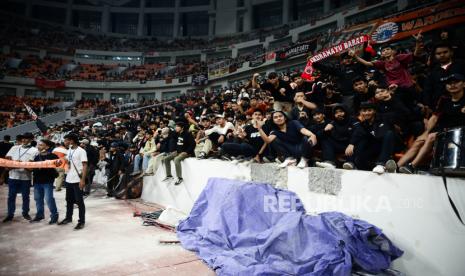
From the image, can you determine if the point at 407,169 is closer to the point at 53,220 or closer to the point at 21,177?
the point at 53,220

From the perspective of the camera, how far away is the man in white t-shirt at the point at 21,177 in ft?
17.6

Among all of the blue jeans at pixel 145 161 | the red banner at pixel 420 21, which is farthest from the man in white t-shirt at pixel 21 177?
the red banner at pixel 420 21

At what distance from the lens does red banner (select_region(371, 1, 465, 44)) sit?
993 centimetres

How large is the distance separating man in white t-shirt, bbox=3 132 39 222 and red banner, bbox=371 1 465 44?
1095 cm

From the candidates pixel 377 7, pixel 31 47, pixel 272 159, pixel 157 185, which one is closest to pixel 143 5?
pixel 31 47

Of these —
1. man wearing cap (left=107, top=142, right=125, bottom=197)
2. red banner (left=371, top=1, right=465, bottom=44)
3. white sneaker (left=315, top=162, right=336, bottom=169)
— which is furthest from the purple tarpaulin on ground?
red banner (left=371, top=1, right=465, bottom=44)

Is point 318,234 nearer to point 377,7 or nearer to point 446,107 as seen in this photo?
point 446,107

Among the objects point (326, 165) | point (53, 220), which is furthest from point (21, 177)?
point (326, 165)

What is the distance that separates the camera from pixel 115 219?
5.71m

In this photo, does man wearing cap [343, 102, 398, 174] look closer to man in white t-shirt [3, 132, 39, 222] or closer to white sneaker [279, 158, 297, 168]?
white sneaker [279, 158, 297, 168]

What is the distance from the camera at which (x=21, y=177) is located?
5398mm

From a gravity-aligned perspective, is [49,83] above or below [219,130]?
above

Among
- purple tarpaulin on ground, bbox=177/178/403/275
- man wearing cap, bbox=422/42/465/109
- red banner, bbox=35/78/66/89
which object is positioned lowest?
purple tarpaulin on ground, bbox=177/178/403/275

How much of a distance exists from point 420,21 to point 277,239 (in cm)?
1271
